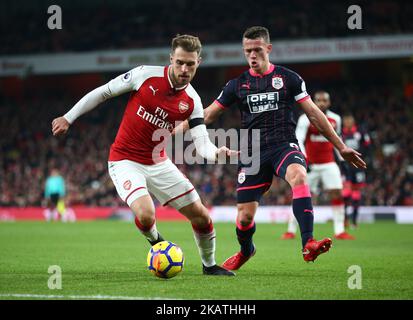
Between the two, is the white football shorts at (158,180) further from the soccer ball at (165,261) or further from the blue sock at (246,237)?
the blue sock at (246,237)

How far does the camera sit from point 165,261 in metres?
7.17

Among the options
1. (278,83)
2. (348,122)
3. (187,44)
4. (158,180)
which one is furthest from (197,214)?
(348,122)

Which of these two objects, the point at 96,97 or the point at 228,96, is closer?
the point at 96,97

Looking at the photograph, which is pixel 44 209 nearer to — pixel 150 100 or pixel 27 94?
pixel 27 94

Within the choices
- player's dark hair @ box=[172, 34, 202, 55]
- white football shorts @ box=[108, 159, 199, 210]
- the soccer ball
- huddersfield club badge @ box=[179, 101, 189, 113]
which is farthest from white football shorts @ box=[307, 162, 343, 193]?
player's dark hair @ box=[172, 34, 202, 55]

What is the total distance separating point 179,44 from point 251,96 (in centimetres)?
110

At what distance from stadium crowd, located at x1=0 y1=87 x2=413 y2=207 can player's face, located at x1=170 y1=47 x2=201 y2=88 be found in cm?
1654

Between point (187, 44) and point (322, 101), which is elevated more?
point (322, 101)

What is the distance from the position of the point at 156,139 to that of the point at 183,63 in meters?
0.87

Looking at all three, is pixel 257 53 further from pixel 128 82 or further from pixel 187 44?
pixel 128 82

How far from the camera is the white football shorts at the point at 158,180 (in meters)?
7.40

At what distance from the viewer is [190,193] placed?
24.6 ft
